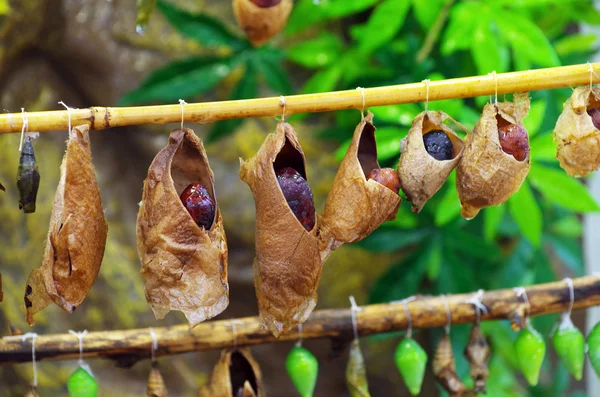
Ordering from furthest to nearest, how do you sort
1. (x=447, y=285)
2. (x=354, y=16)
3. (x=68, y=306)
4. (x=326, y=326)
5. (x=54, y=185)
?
1. (x=354, y=16)
2. (x=54, y=185)
3. (x=447, y=285)
4. (x=326, y=326)
5. (x=68, y=306)

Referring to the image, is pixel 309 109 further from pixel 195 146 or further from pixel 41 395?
pixel 41 395

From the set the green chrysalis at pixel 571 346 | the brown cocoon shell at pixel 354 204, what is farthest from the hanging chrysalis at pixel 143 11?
the green chrysalis at pixel 571 346

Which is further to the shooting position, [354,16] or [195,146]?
[354,16]

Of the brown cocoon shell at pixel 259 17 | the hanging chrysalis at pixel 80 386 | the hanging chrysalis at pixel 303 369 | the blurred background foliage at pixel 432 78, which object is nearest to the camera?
the hanging chrysalis at pixel 80 386

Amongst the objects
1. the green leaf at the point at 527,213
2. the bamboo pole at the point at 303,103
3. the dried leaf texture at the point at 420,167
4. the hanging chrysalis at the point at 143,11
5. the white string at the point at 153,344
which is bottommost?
the white string at the point at 153,344

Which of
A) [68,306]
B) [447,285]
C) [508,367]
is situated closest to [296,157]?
[68,306]

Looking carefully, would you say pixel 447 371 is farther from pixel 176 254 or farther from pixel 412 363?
pixel 176 254

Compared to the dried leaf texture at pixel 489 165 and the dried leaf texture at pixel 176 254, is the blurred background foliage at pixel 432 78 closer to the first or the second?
the dried leaf texture at pixel 489 165

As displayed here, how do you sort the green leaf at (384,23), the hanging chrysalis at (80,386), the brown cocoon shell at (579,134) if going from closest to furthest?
1. the brown cocoon shell at (579,134)
2. the hanging chrysalis at (80,386)
3. the green leaf at (384,23)
